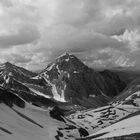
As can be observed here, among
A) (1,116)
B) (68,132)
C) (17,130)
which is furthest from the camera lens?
→ (68,132)

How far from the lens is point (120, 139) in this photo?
4331cm

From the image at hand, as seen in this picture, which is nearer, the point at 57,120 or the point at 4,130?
the point at 4,130

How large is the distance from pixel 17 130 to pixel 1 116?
12.6 m

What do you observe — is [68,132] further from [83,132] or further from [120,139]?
[120,139]

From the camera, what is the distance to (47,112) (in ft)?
490

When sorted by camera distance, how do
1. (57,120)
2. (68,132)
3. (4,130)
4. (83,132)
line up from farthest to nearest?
(57,120) → (83,132) → (68,132) → (4,130)

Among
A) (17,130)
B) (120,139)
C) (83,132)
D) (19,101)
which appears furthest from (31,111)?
(120,139)

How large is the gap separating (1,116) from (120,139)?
73637mm

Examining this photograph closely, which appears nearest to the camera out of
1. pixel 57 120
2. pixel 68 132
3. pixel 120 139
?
pixel 120 139

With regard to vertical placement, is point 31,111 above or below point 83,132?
above

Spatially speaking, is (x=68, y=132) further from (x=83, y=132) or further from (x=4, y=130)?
(x=4, y=130)

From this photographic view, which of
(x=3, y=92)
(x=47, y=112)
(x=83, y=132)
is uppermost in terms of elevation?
(x=3, y=92)

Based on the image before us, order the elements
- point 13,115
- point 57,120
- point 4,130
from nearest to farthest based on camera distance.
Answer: point 4,130
point 13,115
point 57,120

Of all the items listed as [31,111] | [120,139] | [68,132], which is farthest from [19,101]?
[120,139]
